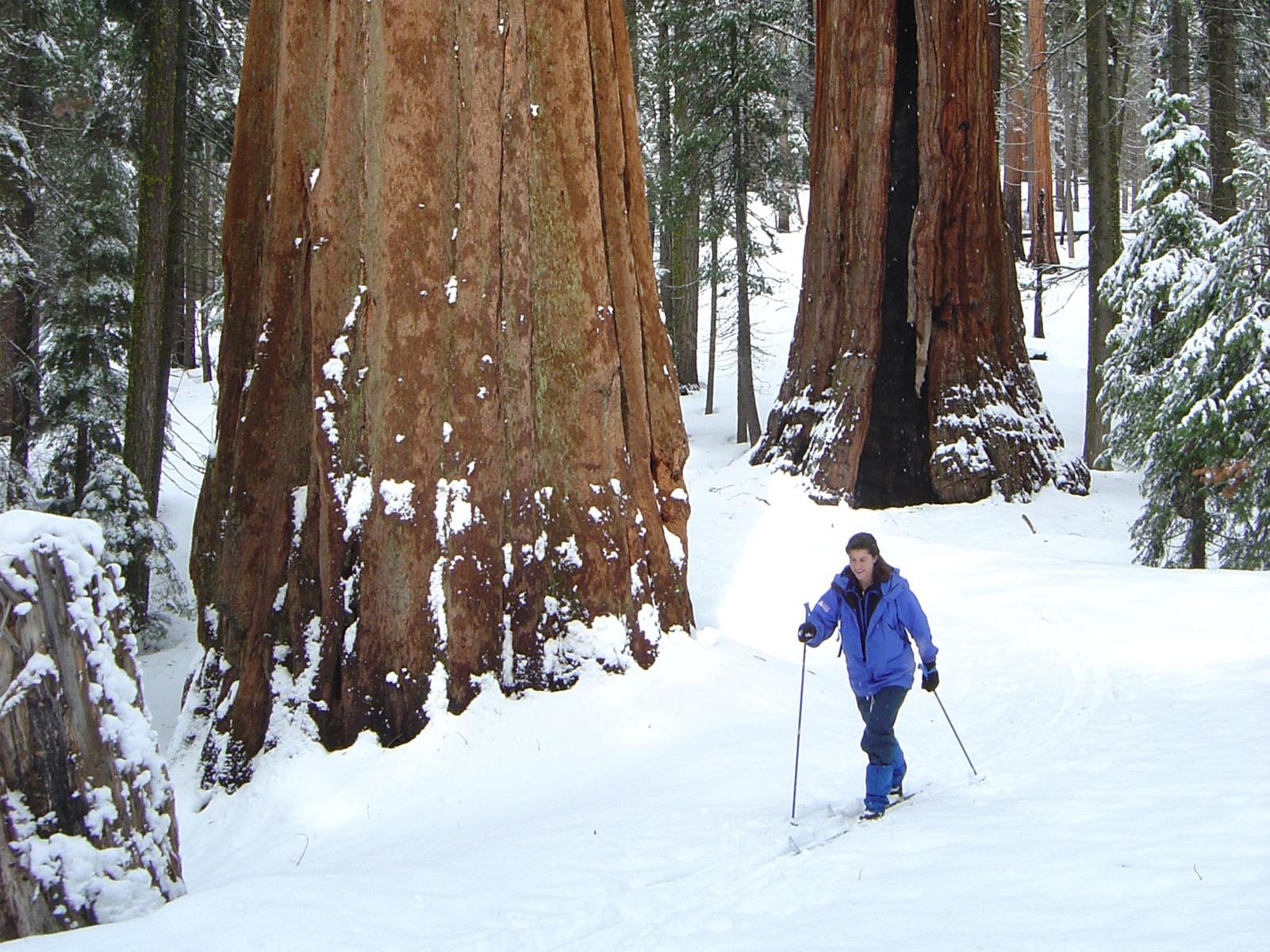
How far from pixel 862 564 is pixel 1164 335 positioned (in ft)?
28.6

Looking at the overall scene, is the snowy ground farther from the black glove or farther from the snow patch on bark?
the snow patch on bark

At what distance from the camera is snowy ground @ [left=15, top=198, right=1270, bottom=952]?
12.7ft

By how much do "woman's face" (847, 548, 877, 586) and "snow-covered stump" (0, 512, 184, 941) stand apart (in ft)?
11.4

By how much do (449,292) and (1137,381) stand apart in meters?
8.35

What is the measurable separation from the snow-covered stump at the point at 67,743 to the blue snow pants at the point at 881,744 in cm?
339

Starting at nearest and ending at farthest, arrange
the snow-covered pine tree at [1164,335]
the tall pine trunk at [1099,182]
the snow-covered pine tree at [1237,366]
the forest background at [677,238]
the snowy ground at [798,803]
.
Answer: the snowy ground at [798,803], the snow-covered pine tree at [1237,366], the forest background at [677,238], the snow-covered pine tree at [1164,335], the tall pine trunk at [1099,182]

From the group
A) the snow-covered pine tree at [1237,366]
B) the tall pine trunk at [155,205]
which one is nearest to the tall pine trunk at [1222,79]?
the snow-covered pine tree at [1237,366]

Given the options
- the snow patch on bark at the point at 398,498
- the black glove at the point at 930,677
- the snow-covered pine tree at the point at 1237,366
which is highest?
the snow-covered pine tree at the point at 1237,366

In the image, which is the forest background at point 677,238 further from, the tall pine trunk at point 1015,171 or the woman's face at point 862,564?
the tall pine trunk at point 1015,171

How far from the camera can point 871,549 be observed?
568 cm

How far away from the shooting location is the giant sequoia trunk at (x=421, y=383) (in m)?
6.55

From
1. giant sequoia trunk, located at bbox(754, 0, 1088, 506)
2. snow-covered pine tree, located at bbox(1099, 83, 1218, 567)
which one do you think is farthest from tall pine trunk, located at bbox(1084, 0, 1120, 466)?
giant sequoia trunk, located at bbox(754, 0, 1088, 506)

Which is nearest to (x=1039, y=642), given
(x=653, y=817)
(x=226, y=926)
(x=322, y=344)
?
(x=653, y=817)

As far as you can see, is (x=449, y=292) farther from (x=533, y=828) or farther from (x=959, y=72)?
(x=959, y=72)
